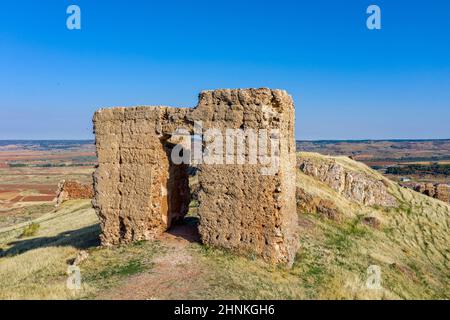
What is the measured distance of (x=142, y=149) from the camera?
13.7 meters

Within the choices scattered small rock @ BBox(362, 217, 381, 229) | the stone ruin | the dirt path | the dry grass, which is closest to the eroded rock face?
scattered small rock @ BBox(362, 217, 381, 229)

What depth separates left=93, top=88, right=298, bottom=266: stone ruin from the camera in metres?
12.1

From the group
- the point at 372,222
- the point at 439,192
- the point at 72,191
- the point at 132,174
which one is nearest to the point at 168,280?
the point at 132,174

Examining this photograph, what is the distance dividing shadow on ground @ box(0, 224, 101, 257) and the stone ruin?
7.22ft

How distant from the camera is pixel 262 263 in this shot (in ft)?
38.8

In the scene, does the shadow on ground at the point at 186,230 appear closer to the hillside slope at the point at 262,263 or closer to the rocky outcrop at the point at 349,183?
the hillside slope at the point at 262,263

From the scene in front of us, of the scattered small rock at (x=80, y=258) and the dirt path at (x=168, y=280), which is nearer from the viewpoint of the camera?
the dirt path at (x=168, y=280)

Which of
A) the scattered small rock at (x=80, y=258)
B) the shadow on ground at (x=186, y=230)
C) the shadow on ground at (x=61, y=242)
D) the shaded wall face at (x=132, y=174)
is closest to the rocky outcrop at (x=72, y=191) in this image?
the shadow on ground at (x=61, y=242)

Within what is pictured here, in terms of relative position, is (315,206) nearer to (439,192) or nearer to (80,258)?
(80,258)

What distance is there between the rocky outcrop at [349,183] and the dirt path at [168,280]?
14.8m

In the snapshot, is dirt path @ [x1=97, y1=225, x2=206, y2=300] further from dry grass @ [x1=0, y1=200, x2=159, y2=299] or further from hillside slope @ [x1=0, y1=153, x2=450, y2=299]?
dry grass @ [x1=0, y1=200, x2=159, y2=299]

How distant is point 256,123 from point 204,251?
4461 millimetres

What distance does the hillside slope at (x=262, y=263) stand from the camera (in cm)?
990
